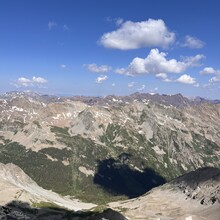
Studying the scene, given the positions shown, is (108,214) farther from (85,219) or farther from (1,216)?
(1,216)

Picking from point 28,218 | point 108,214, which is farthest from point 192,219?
point 28,218

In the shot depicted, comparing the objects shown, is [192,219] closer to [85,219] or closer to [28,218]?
[85,219]

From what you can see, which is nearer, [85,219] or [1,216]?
[1,216]

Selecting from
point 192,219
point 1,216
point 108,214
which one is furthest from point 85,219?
point 192,219

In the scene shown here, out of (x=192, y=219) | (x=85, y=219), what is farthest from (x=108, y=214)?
(x=192, y=219)

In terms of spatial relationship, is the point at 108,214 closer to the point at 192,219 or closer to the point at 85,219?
the point at 85,219

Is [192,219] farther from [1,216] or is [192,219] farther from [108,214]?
[1,216]
